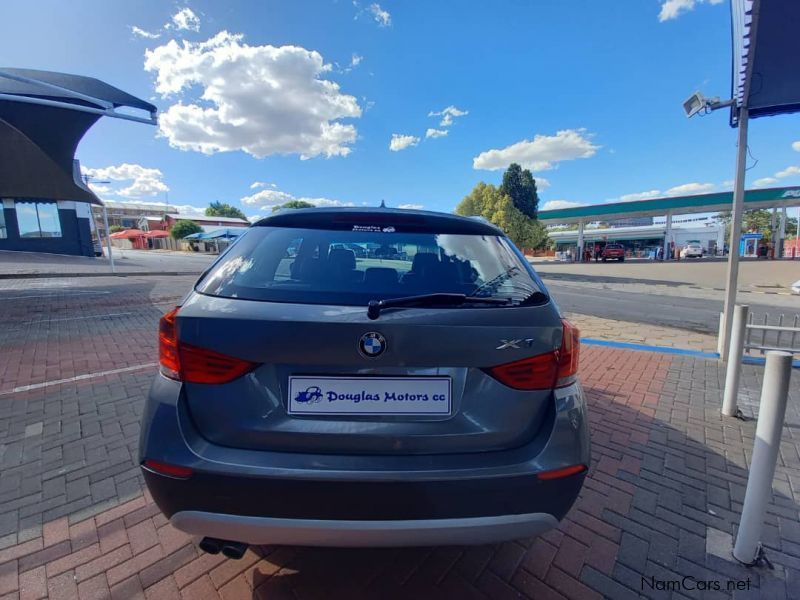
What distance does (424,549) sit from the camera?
1.94 meters

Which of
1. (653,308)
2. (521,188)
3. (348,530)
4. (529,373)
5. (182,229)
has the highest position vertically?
(521,188)

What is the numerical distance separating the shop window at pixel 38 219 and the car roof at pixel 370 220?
106 feet

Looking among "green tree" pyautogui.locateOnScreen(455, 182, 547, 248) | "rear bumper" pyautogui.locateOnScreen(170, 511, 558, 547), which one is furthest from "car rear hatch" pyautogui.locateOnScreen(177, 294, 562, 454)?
"green tree" pyautogui.locateOnScreen(455, 182, 547, 248)

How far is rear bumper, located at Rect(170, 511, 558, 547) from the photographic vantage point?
1.34m

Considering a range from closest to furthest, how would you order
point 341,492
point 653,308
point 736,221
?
point 341,492
point 736,221
point 653,308


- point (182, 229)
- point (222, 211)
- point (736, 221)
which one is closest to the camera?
point (736, 221)

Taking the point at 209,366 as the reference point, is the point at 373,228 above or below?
above

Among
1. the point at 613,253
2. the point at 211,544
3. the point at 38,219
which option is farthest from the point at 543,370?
the point at 613,253

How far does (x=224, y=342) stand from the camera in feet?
4.43

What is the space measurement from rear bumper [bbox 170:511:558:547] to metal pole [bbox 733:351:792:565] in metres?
1.32

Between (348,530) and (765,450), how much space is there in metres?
1.95

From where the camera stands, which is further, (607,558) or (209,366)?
(607,558)

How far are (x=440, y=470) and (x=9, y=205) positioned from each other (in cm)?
3354

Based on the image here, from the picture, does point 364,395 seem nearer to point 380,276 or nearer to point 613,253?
point 380,276
